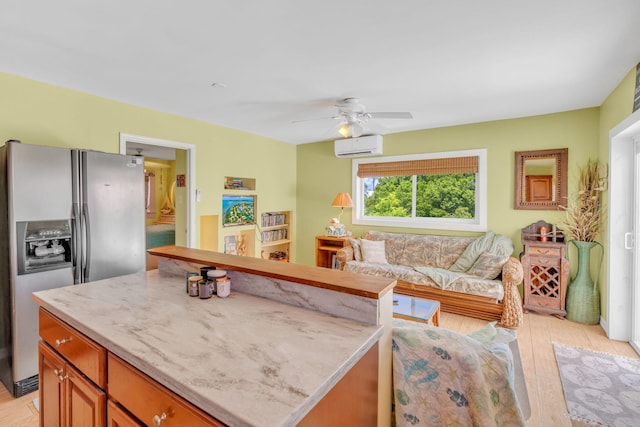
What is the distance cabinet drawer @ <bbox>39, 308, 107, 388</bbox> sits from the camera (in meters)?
1.15

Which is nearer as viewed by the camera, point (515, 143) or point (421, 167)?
point (515, 143)

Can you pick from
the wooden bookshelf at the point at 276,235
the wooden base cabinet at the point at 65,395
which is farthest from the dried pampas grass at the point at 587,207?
the wooden base cabinet at the point at 65,395

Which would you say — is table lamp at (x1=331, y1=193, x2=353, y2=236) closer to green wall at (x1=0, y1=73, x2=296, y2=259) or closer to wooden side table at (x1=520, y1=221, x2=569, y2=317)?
green wall at (x1=0, y1=73, x2=296, y2=259)

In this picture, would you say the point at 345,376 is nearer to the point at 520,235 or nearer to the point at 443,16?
the point at 443,16

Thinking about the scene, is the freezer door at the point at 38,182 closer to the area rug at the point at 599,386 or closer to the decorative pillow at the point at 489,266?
the area rug at the point at 599,386

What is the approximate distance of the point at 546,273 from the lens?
3.59 m

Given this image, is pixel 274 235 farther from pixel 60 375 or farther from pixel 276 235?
pixel 60 375

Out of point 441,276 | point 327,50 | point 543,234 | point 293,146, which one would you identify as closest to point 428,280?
point 441,276

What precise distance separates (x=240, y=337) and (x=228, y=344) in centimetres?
6

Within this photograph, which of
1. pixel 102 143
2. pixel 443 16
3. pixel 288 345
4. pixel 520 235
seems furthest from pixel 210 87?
pixel 520 235

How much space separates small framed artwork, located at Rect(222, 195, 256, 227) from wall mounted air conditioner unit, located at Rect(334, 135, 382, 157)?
1.63m

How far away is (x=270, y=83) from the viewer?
282 cm

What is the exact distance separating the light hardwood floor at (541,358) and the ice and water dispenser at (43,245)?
3.05 ft

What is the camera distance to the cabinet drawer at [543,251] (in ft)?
11.6
